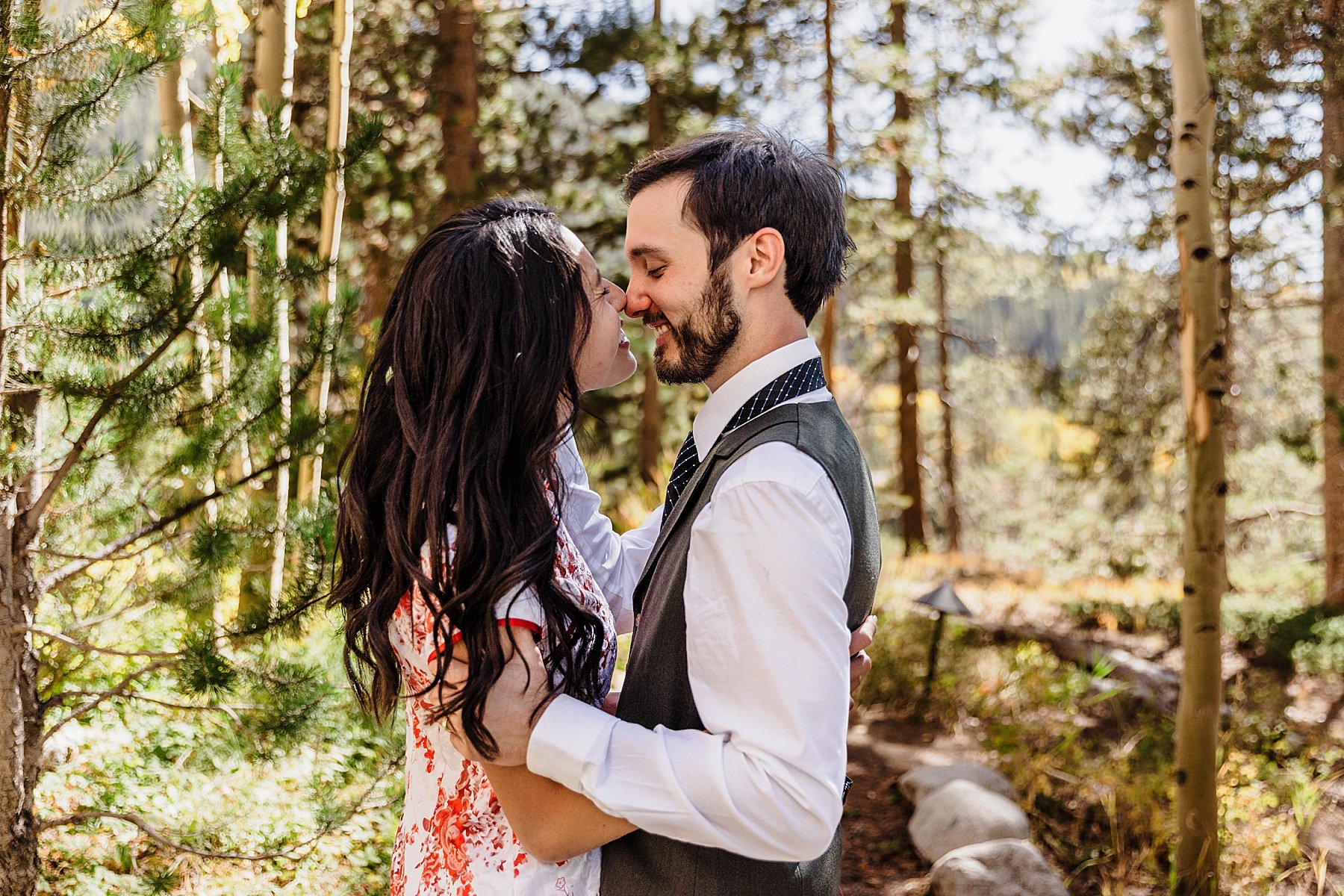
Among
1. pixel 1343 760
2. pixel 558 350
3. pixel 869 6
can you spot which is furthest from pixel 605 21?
pixel 558 350

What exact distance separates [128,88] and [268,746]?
1591mm

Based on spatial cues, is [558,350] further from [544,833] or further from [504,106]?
[504,106]

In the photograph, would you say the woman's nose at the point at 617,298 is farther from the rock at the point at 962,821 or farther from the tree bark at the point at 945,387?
the tree bark at the point at 945,387

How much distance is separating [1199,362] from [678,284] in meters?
2.87

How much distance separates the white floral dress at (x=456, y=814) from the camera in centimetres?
Answer: 142

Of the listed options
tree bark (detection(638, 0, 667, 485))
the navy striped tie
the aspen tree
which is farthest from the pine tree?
the aspen tree

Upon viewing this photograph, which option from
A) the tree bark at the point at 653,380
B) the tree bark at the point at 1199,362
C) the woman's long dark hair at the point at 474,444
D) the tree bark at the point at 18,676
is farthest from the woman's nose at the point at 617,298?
the tree bark at the point at 653,380

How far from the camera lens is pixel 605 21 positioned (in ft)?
36.0

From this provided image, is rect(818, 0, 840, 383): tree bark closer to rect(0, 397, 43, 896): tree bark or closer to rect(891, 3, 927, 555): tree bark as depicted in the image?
rect(891, 3, 927, 555): tree bark

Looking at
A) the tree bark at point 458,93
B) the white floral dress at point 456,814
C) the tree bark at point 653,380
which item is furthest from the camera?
the tree bark at point 653,380

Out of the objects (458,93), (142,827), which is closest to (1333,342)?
(458,93)

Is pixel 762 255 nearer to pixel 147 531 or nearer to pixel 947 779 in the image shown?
pixel 147 531

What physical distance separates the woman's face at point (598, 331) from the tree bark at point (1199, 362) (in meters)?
2.75

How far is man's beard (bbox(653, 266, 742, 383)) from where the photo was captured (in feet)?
4.90
